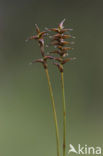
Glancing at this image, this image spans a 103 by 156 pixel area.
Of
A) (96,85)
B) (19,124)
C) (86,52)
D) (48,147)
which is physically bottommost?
(48,147)

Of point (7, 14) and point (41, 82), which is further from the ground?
point (7, 14)

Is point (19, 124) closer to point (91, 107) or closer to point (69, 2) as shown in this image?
point (91, 107)

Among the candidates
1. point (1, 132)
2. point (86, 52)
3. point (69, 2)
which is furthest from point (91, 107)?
point (69, 2)

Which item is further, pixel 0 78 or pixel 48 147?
pixel 0 78

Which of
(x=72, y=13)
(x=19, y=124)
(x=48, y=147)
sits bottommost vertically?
(x=48, y=147)

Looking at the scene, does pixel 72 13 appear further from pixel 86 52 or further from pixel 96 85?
pixel 96 85

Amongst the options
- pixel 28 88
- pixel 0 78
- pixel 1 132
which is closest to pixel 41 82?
pixel 28 88
